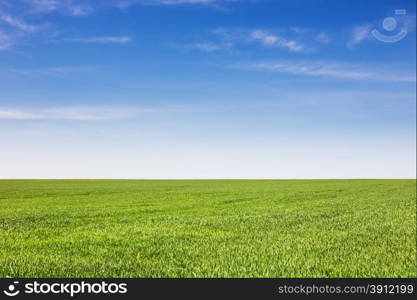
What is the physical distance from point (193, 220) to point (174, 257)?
30.5 feet

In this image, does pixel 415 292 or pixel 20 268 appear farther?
pixel 20 268

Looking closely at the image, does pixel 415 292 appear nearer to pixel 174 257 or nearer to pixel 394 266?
pixel 394 266

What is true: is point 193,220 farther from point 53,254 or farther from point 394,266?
point 394,266

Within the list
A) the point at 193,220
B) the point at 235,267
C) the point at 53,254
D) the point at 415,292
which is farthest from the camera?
the point at 193,220

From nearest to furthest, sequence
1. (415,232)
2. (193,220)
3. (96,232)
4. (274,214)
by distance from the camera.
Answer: (96,232)
(415,232)
(193,220)
(274,214)

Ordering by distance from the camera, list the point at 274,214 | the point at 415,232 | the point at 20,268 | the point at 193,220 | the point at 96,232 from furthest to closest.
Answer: the point at 274,214 < the point at 193,220 < the point at 415,232 < the point at 96,232 < the point at 20,268

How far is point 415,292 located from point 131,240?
395 inches

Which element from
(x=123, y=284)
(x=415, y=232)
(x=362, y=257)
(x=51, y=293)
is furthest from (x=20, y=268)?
(x=415, y=232)

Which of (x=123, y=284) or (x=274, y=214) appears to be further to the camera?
(x=274, y=214)

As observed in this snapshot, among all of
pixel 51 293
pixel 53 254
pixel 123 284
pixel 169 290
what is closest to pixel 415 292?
pixel 169 290

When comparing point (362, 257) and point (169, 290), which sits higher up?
point (169, 290)

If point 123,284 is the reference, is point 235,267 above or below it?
below

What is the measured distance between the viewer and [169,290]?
6.39m

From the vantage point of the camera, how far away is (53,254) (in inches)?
463
